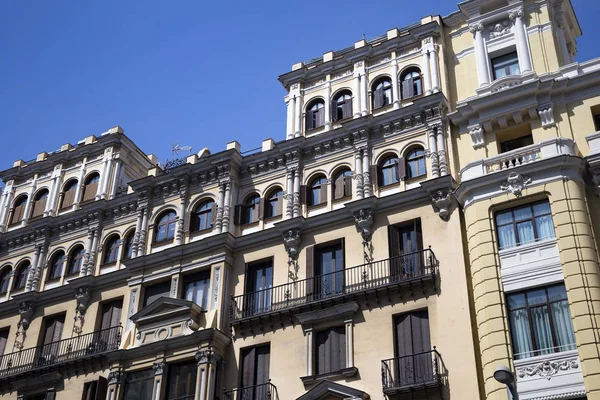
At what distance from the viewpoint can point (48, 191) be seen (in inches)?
1791

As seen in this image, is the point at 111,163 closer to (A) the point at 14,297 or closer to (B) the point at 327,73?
(A) the point at 14,297

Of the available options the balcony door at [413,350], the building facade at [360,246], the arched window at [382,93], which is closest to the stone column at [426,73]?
the building facade at [360,246]

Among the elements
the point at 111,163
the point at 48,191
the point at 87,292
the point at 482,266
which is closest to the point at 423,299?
the point at 482,266

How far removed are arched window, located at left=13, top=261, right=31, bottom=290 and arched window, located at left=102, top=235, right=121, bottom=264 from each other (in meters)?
5.18

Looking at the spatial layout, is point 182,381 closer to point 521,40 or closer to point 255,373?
point 255,373

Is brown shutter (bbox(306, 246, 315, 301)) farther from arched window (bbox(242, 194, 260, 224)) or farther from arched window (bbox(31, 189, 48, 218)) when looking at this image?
arched window (bbox(31, 189, 48, 218))

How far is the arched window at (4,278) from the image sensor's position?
4356 centimetres

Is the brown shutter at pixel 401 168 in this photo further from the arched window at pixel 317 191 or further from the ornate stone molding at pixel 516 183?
the ornate stone molding at pixel 516 183

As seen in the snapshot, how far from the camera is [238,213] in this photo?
38.0 meters

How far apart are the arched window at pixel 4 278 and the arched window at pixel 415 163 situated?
2335 cm

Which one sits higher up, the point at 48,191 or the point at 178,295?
the point at 48,191

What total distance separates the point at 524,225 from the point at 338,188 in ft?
30.6

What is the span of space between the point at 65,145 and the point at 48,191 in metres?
3.08

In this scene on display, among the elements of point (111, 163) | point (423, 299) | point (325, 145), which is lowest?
point (423, 299)
